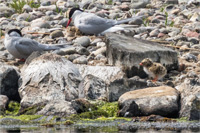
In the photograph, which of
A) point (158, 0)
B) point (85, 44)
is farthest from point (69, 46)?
point (158, 0)

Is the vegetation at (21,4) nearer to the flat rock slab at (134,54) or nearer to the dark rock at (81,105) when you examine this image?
the flat rock slab at (134,54)

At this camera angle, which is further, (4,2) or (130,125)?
(4,2)

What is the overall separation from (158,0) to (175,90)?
1017 cm

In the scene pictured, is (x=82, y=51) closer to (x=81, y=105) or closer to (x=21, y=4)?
(x=81, y=105)

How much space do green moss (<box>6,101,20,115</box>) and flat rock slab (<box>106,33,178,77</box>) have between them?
91.0 inches

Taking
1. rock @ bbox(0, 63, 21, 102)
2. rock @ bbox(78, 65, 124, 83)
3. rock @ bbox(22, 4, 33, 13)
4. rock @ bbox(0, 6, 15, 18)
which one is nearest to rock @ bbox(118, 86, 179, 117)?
rock @ bbox(78, 65, 124, 83)

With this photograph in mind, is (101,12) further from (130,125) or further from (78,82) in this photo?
(130,125)

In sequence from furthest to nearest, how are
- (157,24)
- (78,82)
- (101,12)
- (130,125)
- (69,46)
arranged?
1. (101,12)
2. (157,24)
3. (69,46)
4. (78,82)
5. (130,125)

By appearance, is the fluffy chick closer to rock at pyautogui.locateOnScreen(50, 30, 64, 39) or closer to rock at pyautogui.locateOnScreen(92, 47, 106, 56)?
rock at pyautogui.locateOnScreen(92, 47, 106, 56)

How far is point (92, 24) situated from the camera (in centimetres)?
1395

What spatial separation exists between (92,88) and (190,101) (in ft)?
5.75

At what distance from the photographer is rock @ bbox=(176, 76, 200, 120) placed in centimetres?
800

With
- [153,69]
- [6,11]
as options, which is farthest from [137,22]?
[153,69]

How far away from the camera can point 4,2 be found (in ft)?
62.9
